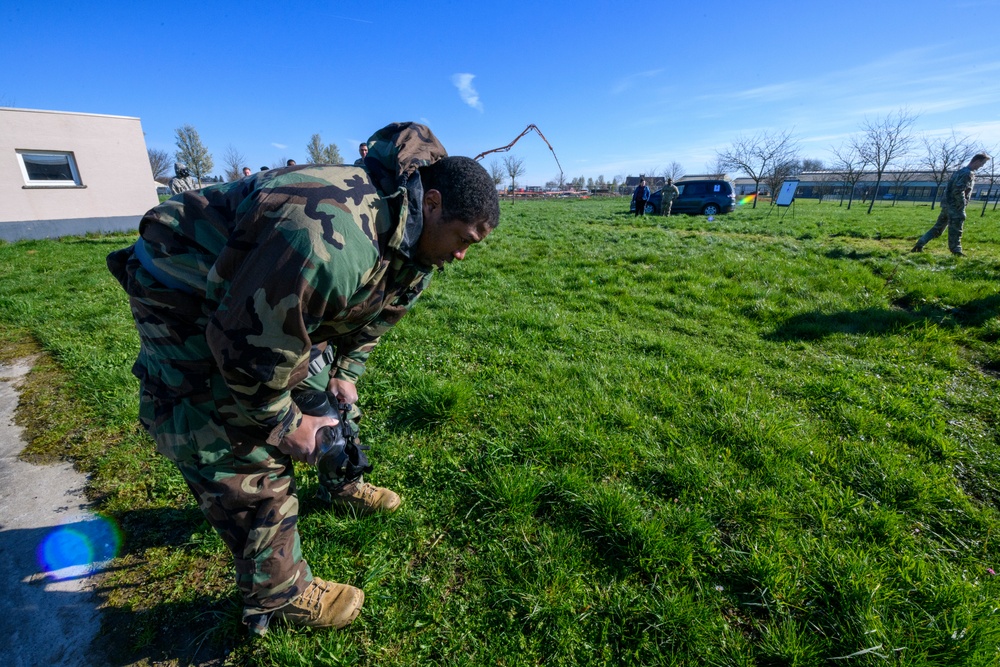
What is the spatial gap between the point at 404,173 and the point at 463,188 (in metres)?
0.21

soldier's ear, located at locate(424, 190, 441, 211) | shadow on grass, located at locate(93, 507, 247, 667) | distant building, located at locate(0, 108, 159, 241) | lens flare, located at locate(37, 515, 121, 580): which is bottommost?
shadow on grass, located at locate(93, 507, 247, 667)

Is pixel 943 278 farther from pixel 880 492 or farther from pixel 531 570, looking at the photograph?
pixel 531 570

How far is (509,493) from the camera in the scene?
2.41 m

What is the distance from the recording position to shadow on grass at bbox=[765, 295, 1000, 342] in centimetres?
484

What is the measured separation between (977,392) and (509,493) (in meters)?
4.13

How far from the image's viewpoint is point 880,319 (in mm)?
5113

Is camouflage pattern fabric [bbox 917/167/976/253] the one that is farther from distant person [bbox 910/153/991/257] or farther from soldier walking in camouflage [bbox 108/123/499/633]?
soldier walking in camouflage [bbox 108/123/499/633]

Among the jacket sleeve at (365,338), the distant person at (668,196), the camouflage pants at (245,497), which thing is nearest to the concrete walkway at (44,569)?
the camouflage pants at (245,497)

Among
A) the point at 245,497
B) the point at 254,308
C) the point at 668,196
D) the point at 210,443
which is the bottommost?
the point at 245,497

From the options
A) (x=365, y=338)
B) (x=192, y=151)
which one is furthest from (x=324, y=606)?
(x=192, y=151)

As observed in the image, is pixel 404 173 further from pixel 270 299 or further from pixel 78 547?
pixel 78 547

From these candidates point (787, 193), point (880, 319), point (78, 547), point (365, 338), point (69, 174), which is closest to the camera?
Result: point (78, 547)

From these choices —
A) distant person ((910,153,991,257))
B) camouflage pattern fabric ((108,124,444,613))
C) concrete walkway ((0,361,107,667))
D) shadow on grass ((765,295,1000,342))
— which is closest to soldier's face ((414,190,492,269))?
camouflage pattern fabric ((108,124,444,613))

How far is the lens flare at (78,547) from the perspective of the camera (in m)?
2.09
